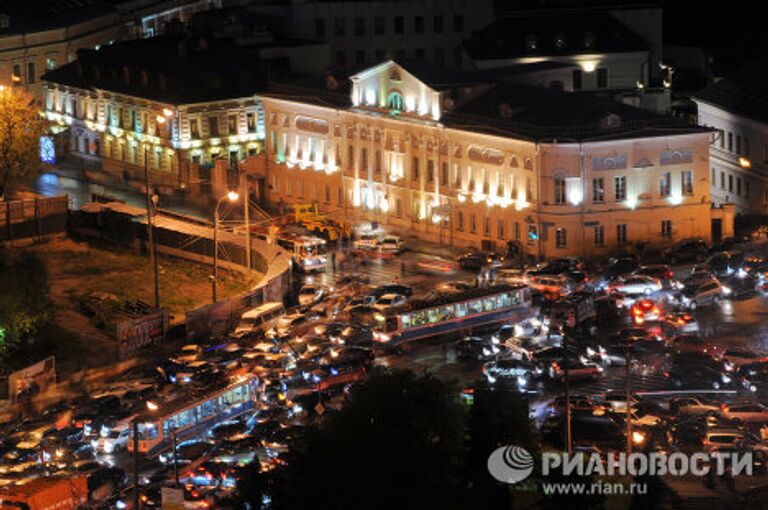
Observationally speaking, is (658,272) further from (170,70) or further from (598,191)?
(170,70)

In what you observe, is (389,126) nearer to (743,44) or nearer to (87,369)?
(87,369)

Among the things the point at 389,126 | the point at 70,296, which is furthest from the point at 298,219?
the point at 70,296

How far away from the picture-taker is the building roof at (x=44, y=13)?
398 feet

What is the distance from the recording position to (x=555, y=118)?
89.9 m

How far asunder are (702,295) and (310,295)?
15.6 metres

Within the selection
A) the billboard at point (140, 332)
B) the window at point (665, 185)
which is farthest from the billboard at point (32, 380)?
the window at point (665, 185)

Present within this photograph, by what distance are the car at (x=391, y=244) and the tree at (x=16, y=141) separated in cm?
2050

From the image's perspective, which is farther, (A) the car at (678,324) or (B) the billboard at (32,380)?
(A) the car at (678,324)

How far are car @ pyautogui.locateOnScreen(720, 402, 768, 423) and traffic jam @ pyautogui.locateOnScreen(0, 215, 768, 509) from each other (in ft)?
0.28

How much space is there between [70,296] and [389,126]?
18.6 m

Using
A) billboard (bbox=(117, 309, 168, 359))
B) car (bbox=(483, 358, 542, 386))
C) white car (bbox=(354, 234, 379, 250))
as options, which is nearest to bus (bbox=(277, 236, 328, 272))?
white car (bbox=(354, 234, 379, 250))

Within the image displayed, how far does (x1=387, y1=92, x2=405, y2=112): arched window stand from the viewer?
9688 centimetres

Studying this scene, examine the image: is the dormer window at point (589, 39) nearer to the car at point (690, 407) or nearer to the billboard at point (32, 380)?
the billboard at point (32, 380)

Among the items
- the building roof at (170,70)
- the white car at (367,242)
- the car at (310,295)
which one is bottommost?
the car at (310,295)
